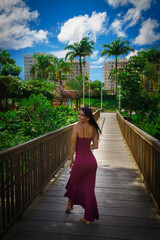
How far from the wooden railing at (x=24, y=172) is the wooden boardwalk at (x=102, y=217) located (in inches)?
8.6

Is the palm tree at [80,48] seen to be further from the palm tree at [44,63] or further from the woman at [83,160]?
the woman at [83,160]

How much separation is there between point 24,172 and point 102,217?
1.49 meters

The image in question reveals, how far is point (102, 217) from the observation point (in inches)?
124

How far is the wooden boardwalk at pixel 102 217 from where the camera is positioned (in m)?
2.69

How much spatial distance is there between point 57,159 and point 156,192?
98.9 inches

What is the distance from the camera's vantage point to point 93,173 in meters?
3.00

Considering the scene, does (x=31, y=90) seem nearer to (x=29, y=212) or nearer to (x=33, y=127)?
(x=33, y=127)

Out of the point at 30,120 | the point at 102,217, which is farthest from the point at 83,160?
the point at 30,120

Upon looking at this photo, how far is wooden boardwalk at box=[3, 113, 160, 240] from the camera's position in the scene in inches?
106

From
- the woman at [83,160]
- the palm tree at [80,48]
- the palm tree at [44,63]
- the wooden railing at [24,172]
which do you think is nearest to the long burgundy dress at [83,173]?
the woman at [83,160]

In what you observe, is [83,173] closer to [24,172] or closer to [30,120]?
[24,172]

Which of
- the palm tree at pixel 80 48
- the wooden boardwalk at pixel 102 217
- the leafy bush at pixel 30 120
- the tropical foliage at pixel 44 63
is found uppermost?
the palm tree at pixel 80 48

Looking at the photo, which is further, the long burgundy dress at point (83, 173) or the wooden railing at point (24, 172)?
the long burgundy dress at point (83, 173)

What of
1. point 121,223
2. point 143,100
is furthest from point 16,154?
point 143,100
